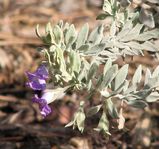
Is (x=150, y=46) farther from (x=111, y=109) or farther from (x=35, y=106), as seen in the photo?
(x=35, y=106)

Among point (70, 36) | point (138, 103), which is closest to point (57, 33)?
point (70, 36)

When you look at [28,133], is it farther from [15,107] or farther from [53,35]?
[53,35]

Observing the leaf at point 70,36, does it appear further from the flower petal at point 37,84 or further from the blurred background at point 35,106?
the blurred background at point 35,106

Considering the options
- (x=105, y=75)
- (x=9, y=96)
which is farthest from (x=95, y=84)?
(x=9, y=96)

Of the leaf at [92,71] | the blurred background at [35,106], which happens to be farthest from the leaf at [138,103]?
the blurred background at [35,106]

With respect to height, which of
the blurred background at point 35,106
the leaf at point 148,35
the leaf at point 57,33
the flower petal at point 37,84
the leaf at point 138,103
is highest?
the leaf at point 57,33

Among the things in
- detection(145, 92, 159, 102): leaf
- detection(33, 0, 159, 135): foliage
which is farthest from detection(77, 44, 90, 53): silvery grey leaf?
detection(145, 92, 159, 102): leaf
